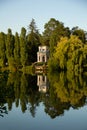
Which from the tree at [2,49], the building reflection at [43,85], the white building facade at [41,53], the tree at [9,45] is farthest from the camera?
the white building facade at [41,53]

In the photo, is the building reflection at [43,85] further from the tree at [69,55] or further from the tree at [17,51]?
the tree at [17,51]

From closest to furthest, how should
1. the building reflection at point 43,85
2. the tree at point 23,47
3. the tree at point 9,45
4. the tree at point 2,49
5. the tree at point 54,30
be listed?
1. the building reflection at point 43,85
2. the tree at point 23,47
3. the tree at point 9,45
4. the tree at point 2,49
5. the tree at point 54,30

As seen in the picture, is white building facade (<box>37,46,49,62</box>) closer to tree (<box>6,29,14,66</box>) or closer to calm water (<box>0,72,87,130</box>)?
tree (<box>6,29,14,66</box>)

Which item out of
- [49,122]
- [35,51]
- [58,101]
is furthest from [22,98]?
[35,51]

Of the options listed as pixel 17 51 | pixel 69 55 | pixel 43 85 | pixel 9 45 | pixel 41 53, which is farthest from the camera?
pixel 41 53

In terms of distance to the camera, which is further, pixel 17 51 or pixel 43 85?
pixel 17 51

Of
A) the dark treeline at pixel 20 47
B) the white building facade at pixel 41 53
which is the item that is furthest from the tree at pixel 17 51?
the white building facade at pixel 41 53

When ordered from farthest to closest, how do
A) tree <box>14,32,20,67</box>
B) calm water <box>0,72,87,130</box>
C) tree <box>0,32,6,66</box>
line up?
1. tree <box>0,32,6,66</box>
2. tree <box>14,32,20,67</box>
3. calm water <box>0,72,87,130</box>

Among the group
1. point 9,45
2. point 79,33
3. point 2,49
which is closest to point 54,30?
point 79,33

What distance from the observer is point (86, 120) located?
12797 millimetres

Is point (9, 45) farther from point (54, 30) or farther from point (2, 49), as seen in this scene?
point (54, 30)

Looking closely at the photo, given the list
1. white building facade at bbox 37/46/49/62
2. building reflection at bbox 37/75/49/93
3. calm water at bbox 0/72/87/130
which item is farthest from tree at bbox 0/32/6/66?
calm water at bbox 0/72/87/130

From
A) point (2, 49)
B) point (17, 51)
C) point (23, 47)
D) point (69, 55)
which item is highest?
point (23, 47)

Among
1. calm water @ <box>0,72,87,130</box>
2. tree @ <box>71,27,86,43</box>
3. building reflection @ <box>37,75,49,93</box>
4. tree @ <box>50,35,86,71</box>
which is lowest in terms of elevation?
calm water @ <box>0,72,87,130</box>
